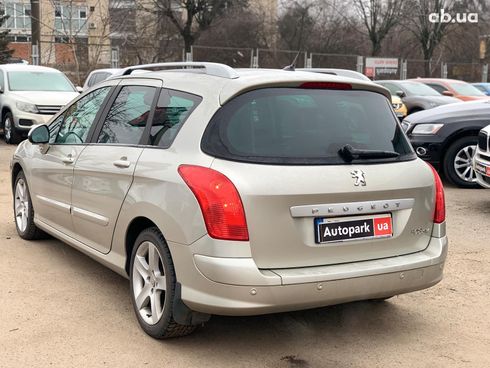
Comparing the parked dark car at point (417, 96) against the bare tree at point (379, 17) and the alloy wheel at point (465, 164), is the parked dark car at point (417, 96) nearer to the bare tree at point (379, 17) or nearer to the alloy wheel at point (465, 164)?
the alloy wheel at point (465, 164)

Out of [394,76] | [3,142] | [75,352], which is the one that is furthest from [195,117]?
[394,76]

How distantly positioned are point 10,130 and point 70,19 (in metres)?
10.4

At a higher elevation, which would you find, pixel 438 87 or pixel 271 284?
pixel 438 87

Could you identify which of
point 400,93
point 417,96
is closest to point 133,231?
point 400,93

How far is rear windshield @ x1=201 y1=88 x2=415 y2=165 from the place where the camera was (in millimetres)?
3365

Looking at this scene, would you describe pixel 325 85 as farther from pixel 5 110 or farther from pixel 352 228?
pixel 5 110

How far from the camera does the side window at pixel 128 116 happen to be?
158 inches

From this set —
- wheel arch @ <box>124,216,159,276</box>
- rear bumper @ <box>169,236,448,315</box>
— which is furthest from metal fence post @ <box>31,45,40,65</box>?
rear bumper @ <box>169,236,448,315</box>

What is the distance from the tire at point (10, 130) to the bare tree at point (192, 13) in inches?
1020

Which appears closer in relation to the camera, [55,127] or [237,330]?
[237,330]

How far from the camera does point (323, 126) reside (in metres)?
3.58

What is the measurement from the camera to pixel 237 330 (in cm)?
388

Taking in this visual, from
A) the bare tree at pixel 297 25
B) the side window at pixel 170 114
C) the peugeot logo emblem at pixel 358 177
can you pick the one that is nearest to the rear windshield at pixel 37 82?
the side window at pixel 170 114

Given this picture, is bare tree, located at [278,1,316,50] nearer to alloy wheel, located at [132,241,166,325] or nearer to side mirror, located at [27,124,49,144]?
side mirror, located at [27,124,49,144]
